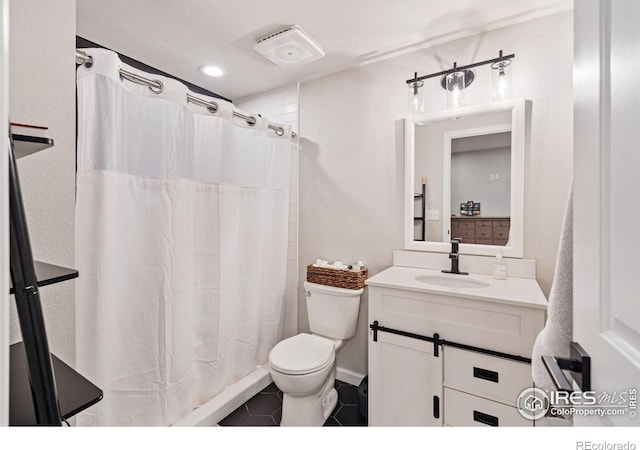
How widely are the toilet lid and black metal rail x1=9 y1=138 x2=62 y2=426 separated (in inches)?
45.8

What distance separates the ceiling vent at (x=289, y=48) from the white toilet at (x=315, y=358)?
1.55m

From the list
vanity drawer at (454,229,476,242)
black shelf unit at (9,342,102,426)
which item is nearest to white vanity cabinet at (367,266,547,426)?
vanity drawer at (454,229,476,242)

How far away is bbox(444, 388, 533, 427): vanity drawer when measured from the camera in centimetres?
127

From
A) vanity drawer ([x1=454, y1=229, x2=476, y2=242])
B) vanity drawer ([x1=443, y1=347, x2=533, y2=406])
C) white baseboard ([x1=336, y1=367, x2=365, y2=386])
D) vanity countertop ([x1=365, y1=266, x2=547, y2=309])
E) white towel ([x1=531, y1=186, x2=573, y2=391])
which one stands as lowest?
white baseboard ([x1=336, y1=367, x2=365, y2=386])

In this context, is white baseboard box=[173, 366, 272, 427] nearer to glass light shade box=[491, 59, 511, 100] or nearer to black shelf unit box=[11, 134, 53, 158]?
black shelf unit box=[11, 134, 53, 158]

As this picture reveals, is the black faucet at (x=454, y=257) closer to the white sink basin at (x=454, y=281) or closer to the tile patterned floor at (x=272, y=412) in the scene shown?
the white sink basin at (x=454, y=281)

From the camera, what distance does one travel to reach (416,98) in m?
1.93

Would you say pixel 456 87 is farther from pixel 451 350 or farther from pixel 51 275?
pixel 51 275

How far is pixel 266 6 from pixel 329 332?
200 centimetres

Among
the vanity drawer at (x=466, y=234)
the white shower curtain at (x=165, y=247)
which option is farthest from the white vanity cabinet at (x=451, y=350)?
the white shower curtain at (x=165, y=247)

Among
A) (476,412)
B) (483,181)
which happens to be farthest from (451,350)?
(483,181)

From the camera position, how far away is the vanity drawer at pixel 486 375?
4.13ft

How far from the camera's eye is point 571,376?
1.99ft

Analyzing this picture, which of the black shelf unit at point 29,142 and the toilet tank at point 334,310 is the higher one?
the black shelf unit at point 29,142
